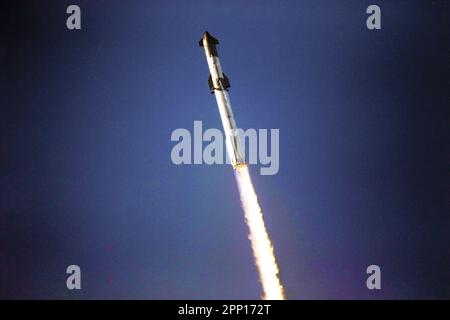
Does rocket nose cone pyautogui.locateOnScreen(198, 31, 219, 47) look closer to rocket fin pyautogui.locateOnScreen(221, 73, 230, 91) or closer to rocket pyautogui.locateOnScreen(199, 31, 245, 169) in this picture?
rocket pyautogui.locateOnScreen(199, 31, 245, 169)

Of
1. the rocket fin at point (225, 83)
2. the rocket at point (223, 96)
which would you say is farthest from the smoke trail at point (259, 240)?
the rocket fin at point (225, 83)

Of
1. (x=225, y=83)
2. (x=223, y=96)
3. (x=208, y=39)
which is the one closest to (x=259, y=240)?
(x=223, y=96)

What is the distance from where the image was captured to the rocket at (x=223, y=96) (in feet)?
22.6

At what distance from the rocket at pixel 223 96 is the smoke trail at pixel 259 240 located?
150mm

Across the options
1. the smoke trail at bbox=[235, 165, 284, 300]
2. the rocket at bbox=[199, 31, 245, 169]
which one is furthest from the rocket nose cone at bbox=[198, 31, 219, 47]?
the smoke trail at bbox=[235, 165, 284, 300]

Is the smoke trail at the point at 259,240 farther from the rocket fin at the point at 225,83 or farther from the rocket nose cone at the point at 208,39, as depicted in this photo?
the rocket nose cone at the point at 208,39

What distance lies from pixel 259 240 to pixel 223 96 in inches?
57.7

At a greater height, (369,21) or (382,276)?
(369,21)

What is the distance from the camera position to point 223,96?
7.05 metres
